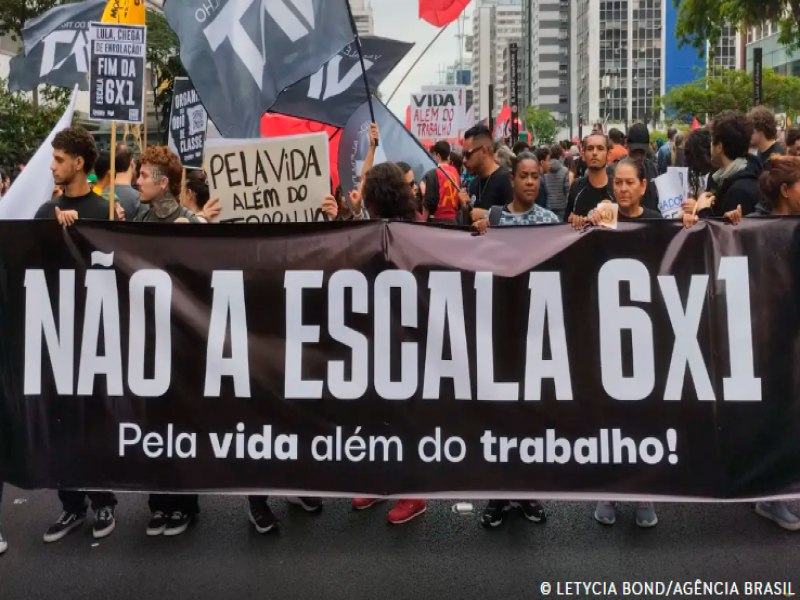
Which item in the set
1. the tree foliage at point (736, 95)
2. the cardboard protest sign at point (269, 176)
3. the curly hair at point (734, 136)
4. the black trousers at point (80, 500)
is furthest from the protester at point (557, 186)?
the tree foliage at point (736, 95)

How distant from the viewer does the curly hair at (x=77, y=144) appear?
19.3ft

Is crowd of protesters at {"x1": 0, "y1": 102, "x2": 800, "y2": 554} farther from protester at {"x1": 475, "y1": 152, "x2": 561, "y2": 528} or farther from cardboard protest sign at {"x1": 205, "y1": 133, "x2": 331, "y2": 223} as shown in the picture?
cardboard protest sign at {"x1": 205, "y1": 133, "x2": 331, "y2": 223}

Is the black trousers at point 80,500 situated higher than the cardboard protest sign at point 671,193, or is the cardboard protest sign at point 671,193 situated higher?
the cardboard protest sign at point 671,193

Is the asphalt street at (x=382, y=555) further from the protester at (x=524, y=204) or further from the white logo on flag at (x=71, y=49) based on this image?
the white logo on flag at (x=71, y=49)

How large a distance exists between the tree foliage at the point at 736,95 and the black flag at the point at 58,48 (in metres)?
44.1

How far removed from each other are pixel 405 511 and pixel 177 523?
1.23 meters

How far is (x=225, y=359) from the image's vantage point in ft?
16.6

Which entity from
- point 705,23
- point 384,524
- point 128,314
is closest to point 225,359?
point 128,314

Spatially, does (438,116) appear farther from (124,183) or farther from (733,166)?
(733,166)

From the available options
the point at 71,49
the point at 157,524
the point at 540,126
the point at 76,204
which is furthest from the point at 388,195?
the point at 540,126

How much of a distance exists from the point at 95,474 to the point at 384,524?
1.62 m

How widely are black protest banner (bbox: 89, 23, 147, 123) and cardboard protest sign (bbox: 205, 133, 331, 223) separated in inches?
46.9

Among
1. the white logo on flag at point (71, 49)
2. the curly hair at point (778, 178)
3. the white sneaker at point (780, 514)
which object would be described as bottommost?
the white sneaker at point (780, 514)

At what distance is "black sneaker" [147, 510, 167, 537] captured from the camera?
569 cm
